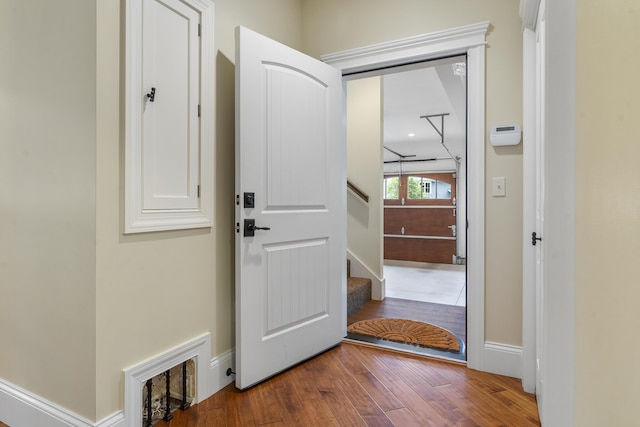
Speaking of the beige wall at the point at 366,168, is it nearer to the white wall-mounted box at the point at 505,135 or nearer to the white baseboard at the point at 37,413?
the white wall-mounted box at the point at 505,135

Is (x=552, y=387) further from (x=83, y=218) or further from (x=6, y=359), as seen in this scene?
(x=6, y=359)

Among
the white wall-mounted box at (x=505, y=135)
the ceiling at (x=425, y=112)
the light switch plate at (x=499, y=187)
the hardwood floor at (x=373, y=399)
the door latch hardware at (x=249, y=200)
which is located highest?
the ceiling at (x=425, y=112)

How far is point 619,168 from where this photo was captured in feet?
1.82

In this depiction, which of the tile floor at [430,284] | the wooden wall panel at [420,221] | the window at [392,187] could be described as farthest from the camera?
the window at [392,187]

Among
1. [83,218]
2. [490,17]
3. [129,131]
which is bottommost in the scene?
[83,218]

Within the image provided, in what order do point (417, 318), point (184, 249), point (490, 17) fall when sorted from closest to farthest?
1. point (184, 249)
2. point (490, 17)
3. point (417, 318)

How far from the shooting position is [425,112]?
201 inches

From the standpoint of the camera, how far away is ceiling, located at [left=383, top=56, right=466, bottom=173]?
3174 millimetres

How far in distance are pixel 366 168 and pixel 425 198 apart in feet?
15.7

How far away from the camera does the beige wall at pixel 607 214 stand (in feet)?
1.67

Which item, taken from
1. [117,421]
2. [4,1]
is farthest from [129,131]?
[117,421]

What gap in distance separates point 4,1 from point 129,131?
2.88 ft

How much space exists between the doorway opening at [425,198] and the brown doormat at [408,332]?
76 millimetres

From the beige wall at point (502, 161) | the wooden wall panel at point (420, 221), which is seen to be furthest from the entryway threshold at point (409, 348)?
the wooden wall panel at point (420, 221)
